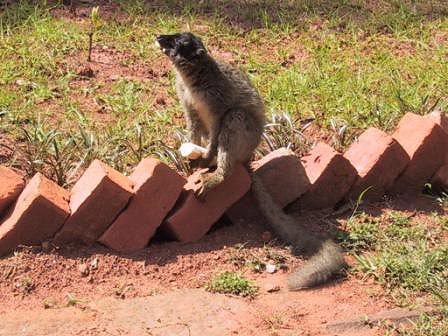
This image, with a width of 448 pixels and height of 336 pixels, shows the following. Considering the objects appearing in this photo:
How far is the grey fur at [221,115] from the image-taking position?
15.6 feet

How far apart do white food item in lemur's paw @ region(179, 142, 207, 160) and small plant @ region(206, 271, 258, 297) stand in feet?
3.35

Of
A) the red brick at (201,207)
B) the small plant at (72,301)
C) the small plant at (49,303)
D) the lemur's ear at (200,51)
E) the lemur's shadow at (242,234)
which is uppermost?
the lemur's ear at (200,51)

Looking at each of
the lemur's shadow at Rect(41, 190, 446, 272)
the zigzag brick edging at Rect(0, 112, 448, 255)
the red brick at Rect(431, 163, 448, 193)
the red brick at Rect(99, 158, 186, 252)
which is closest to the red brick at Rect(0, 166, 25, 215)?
the zigzag brick edging at Rect(0, 112, 448, 255)

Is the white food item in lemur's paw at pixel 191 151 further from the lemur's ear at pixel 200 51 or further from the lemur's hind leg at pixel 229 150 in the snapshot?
the lemur's ear at pixel 200 51

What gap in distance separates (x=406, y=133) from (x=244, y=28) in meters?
2.83

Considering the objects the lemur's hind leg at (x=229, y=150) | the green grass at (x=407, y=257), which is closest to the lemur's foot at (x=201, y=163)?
the lemur's hind leg at (x=229, y=150)

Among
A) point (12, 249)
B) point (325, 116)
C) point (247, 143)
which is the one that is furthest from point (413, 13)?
point (12, 249)

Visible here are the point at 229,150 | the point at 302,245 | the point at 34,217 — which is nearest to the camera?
the point at 34,217

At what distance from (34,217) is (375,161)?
2.26 meters

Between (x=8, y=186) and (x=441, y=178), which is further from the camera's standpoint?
(x=441, y=178)

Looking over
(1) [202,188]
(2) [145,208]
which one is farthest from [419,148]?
(2) [145,208]

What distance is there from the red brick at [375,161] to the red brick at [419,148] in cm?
9

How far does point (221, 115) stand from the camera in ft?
16.6

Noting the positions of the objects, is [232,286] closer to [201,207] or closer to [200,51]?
[201,207]
